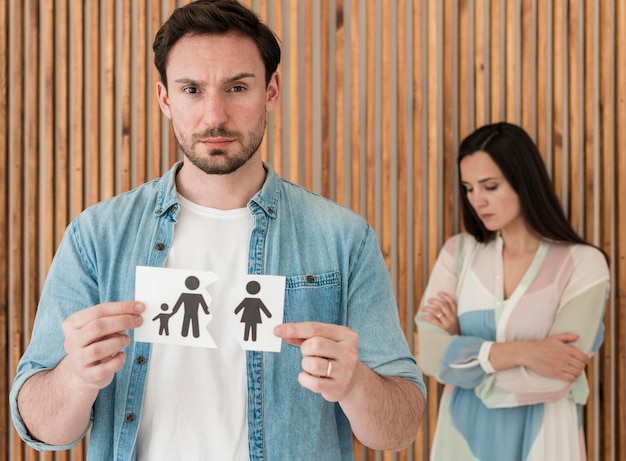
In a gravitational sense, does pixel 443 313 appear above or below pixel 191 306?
below

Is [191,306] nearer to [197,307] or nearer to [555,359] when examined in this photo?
[197,307]

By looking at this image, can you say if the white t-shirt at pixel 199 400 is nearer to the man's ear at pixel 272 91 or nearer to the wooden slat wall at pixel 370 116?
the man's ear at pixel 272 91

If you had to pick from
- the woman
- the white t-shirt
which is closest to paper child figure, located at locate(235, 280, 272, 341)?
the white t-shirt

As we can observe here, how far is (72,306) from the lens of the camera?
63.1 inches

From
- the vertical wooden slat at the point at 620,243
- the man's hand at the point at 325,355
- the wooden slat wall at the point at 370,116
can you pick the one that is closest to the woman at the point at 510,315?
the wooden slat wall at the point at 370,116

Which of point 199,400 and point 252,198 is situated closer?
point 199,400

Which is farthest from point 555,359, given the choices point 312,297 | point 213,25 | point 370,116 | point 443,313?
point 213,25

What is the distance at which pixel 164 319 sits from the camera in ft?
4.82

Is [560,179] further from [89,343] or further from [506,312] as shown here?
[89,343]

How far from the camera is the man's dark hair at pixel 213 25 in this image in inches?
66.2

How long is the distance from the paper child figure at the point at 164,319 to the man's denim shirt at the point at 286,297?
161 mm

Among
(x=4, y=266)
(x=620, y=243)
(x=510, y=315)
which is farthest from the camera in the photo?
(x=620, y=243)

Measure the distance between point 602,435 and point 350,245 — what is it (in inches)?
82.4

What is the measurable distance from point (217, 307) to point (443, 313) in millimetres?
1571
